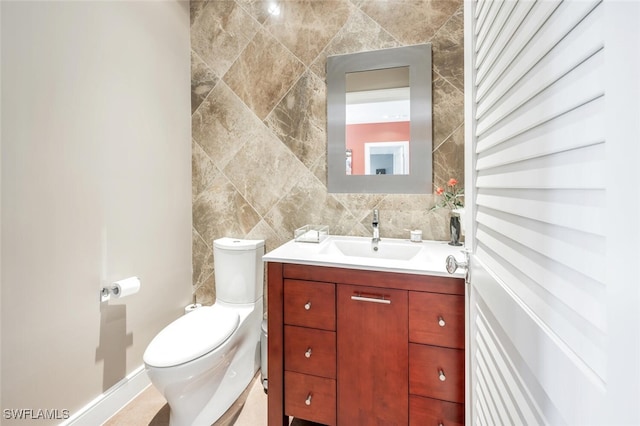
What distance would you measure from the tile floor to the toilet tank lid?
0.88 meters

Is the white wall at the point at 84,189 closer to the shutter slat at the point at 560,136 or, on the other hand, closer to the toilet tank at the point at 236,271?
the toilet tank at the point at 236,271

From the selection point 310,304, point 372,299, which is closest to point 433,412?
point 372,299

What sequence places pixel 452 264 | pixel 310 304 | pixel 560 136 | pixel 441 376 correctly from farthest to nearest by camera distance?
pixel 310 304
pixel 441 376
pixel 452 264
pixel 560 136

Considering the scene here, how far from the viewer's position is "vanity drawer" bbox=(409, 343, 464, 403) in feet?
3.82

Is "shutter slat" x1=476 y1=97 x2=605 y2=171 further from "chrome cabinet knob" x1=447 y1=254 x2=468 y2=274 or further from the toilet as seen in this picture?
the toilet

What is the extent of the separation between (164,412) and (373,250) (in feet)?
4.87

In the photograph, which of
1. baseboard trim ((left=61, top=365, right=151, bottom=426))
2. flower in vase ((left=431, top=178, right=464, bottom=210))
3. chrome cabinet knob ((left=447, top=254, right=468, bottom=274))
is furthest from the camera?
flower in vase ((left=431, top=178, right=464, bottom=210))

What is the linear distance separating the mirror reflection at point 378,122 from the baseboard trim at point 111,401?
181 centimetres

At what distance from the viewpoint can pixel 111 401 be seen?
5.11 ft

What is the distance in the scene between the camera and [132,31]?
169 centimetres

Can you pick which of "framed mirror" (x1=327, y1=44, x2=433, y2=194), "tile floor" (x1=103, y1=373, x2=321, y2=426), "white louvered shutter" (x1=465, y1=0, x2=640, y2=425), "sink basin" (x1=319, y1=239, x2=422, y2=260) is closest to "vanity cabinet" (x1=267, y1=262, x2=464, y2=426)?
"tile floor" (x1=103, y1=373, x2=321, y2=426)

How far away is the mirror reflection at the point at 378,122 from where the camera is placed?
175 cm

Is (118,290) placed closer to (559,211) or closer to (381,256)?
(381,256)

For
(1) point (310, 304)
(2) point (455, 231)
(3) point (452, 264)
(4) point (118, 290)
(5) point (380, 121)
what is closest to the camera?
(3) point (452, 264)
